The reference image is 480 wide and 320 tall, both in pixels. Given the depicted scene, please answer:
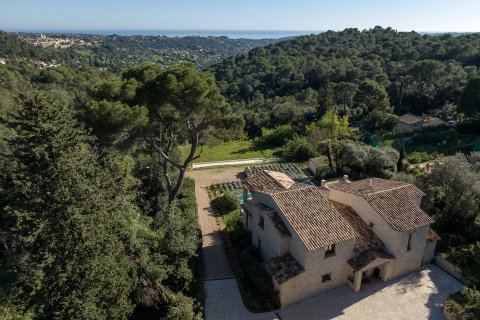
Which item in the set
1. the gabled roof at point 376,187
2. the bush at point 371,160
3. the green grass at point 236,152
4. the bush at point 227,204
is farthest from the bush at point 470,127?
the bush at point 227,204

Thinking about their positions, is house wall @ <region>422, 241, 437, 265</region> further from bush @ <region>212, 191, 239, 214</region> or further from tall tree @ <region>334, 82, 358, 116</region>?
tall tree @ <region>334, 82, 358, 116</region>

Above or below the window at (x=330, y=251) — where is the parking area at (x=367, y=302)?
below

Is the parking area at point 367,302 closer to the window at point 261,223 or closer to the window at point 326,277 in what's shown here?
the window at point 326,277

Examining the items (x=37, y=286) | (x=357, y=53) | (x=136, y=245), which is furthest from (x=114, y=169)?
(x=357, y=53)

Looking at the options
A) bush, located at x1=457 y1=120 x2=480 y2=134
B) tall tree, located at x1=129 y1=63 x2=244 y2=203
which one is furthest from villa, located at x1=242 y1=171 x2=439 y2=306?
bush, located at x1=457 y1=120 x2=480 y2=134

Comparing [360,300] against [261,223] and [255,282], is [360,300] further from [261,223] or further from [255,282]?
[261,223]

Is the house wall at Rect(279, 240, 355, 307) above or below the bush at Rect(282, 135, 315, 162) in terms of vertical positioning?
above

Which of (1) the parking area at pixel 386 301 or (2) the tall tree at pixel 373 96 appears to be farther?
(2) the tall tree at pixel 373 96
